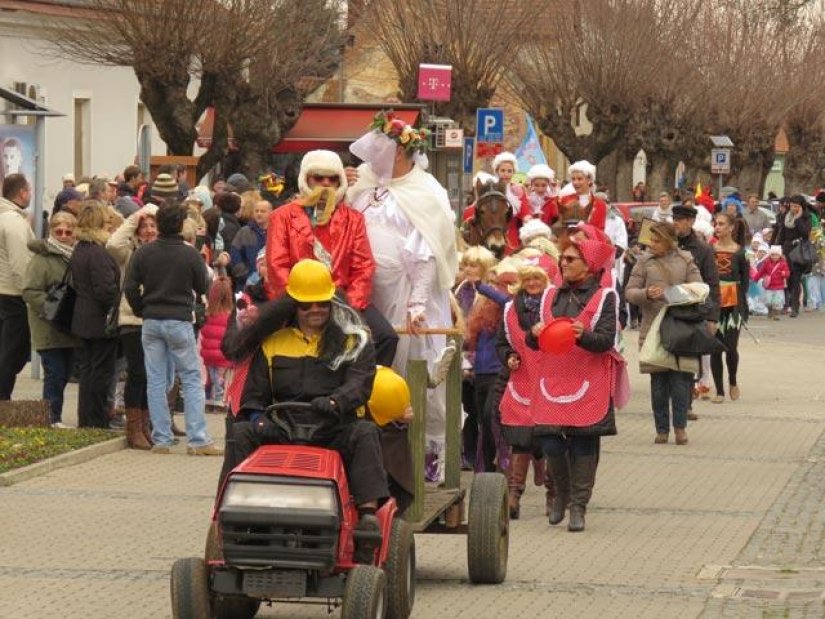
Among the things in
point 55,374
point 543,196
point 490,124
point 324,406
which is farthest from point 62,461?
point 490,124

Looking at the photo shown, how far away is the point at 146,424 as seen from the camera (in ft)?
54.3

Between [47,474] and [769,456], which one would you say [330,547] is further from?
[769,456]

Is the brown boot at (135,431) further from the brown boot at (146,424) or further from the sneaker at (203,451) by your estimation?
the sneaker at (203,451)

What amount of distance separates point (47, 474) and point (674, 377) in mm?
5186

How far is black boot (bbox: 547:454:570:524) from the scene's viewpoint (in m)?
12.7

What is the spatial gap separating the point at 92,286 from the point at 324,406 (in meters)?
7.70

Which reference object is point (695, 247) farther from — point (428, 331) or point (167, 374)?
point (428, 331)

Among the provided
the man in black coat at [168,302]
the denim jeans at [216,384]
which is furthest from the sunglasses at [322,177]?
the denim jeans at [216,384]

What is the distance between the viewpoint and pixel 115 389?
17.8 metres

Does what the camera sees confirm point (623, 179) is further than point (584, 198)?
Yes

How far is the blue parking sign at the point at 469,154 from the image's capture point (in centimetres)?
3441

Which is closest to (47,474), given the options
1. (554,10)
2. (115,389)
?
A: (115,389)

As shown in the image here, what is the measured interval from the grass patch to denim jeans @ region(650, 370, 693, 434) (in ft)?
13.9

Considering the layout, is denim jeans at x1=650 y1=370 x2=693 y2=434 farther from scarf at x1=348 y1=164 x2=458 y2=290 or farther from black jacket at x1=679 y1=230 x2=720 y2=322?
scarf at x1=348 y1=164 x2=458 y2=290
